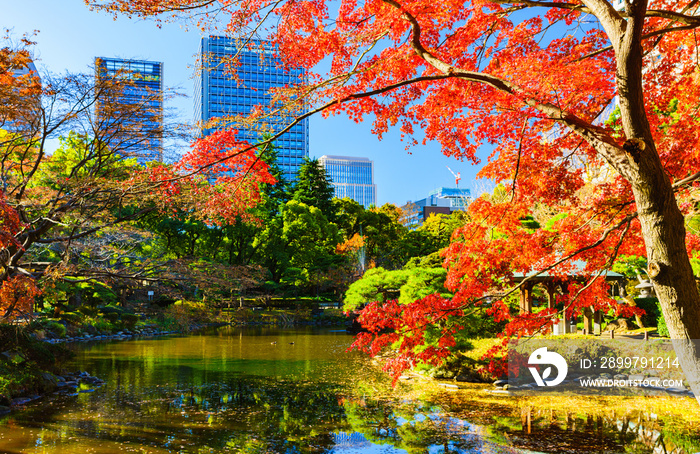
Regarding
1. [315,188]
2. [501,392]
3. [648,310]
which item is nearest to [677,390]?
[501,392]

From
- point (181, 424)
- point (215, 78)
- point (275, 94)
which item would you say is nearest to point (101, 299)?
point (181, 424)

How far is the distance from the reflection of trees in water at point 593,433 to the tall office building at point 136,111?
7784 mm

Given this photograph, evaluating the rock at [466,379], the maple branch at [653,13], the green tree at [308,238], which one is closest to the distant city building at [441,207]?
the green tree at [308,238]

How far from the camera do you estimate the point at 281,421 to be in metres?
6.56

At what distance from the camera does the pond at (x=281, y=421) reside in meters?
5.48

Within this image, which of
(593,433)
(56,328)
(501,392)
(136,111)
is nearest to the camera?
(593,433)

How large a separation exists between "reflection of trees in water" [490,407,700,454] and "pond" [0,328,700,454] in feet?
0.04

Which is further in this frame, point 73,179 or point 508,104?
point 73,179

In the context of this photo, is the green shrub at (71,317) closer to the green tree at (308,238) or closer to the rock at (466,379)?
the green tree at (308,238)

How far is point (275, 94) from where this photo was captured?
404 cm

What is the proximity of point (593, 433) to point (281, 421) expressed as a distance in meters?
4.03

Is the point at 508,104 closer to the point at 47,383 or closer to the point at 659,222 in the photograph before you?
the point at 659,222

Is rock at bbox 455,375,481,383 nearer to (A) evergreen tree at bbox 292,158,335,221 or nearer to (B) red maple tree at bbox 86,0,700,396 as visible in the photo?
(B) red maple tree at bbox 86,0,700,396

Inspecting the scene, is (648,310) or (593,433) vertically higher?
(648,310)
